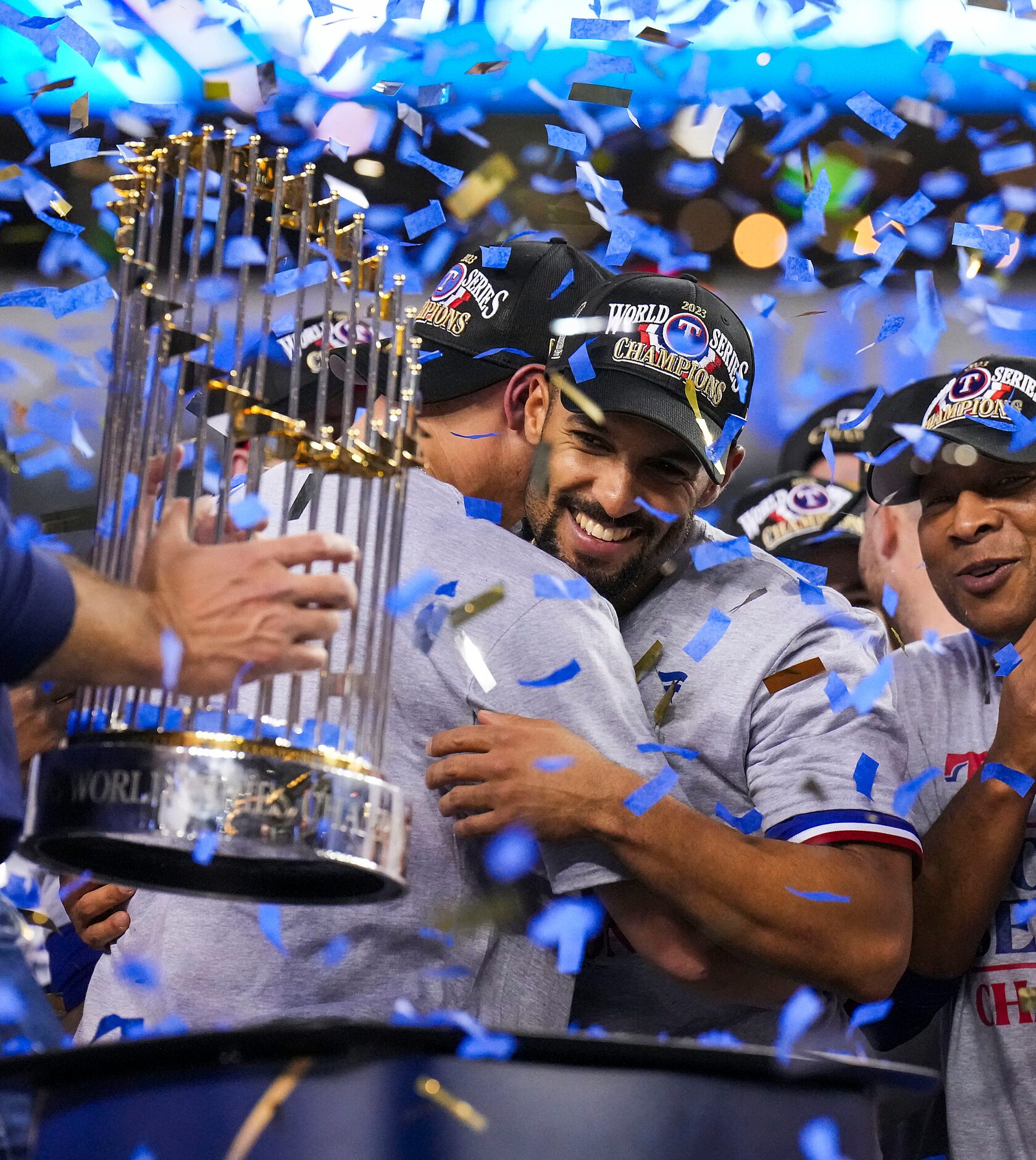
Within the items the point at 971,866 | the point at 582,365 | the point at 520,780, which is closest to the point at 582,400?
the point at 582,365

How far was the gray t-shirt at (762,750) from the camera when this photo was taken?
1774 millimetres

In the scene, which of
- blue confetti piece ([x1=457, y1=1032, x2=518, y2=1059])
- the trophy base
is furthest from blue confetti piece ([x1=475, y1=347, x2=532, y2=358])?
blue confetti piece ([x1=457, y1=1032, x2=518, y2=1059])

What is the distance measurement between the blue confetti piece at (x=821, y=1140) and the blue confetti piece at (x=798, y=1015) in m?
0.68

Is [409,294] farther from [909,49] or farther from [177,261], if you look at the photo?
[177,261]

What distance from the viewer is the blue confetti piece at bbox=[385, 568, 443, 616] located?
165cm

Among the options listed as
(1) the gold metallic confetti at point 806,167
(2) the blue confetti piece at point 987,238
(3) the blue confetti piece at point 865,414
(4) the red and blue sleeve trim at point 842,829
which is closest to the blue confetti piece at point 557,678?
(4) the red and blue sleeve trim at point 842,829

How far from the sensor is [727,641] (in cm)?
196

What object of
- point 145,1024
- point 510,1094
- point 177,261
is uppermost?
point 177,261

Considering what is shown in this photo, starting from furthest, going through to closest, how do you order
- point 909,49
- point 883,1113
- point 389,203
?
point 389,203 → point 909,49 → point 883,1113

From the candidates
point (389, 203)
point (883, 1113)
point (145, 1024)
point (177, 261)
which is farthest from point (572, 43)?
point (883, 1113)

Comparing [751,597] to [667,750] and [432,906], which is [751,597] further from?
[432,906]

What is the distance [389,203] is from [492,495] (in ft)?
7.11

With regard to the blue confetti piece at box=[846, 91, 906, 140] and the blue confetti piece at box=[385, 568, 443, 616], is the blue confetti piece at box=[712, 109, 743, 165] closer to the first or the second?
the blue confetti piece at box=[846, 91, 906, 140]

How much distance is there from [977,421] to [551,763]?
1194mm
